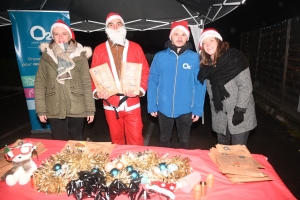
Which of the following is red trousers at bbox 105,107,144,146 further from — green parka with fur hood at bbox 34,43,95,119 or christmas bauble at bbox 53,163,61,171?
christmas bauble at bbox 53,163,61,171

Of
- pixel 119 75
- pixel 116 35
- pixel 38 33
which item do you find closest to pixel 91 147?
pixel 119 75

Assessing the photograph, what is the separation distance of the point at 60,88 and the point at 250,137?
3978 millimetres

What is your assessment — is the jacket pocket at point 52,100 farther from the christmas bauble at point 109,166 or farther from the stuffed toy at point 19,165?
the christmas bauble at point 109,166

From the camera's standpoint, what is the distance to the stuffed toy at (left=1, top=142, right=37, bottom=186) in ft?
5.40

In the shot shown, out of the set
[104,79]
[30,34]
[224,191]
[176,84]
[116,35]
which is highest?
[30,34]

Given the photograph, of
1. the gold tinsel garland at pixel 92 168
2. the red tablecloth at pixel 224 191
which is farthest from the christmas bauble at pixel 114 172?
the red tablecloth at pixel 224 191

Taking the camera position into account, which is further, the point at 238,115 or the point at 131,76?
the point at 131,76

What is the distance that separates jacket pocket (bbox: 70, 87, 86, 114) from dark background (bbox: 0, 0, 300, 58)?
14134 millimetres

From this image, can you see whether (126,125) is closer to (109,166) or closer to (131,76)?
(131,76)

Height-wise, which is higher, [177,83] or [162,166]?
[177,83]

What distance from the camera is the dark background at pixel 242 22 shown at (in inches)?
595

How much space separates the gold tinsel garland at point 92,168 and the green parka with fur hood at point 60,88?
111cm

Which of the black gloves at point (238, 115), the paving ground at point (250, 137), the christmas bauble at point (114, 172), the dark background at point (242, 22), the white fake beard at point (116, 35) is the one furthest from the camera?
the dark background at point (242, 22)

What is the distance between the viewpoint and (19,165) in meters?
1.73
